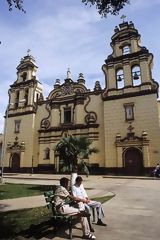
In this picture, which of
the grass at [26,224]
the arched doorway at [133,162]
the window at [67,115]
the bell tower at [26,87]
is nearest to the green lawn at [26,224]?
the grass at [26,224]

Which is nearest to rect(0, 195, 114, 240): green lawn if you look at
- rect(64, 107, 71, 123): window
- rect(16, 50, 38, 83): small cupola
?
rect(64, 107, 71, 123): window

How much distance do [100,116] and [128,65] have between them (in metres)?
7.36

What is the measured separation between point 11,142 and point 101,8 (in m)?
30.7

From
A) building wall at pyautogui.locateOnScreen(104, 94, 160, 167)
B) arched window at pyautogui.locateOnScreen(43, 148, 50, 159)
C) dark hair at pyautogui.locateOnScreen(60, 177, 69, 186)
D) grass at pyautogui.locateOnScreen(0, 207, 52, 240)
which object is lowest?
grass at pyautogui.locateOnScreen(0, 207, 52, 240)

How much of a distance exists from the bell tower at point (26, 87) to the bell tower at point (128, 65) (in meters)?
11.7

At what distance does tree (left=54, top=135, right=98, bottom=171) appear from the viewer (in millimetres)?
16188

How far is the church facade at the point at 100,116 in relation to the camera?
26.2 metres

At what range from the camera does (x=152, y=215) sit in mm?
6863

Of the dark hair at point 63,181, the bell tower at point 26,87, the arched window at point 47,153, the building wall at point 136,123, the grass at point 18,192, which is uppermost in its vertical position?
the bell tower at point 26,87

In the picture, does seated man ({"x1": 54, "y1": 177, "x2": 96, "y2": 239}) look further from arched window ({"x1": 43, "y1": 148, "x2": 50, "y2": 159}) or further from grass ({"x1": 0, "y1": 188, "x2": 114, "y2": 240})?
arched window ({"x1": 43, "y1": 148, "x2": 50, "y2": 159})

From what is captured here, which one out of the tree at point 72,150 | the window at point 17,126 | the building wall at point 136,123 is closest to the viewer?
the tree at point 72,150

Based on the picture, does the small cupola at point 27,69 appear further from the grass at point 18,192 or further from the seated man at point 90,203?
the seated man at point 90,203

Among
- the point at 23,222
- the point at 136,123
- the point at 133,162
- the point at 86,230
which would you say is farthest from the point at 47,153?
the point at 86,230

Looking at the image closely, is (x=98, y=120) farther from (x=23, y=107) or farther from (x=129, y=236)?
(x=129, y=236)
